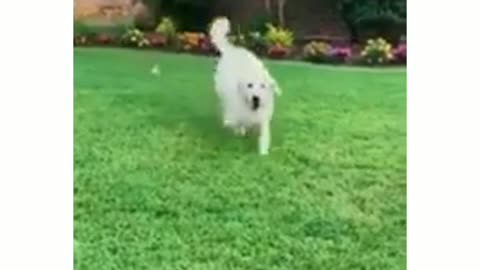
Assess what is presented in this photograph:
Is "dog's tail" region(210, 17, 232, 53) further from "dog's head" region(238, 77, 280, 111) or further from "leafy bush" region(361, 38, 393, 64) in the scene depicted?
"leafy bush" region(361, 38, 393, 64)

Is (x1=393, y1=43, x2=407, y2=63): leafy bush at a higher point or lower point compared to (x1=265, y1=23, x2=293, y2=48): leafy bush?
lower

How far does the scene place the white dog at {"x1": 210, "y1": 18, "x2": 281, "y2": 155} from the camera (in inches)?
84.7

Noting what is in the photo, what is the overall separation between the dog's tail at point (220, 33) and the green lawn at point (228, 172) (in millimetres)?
46

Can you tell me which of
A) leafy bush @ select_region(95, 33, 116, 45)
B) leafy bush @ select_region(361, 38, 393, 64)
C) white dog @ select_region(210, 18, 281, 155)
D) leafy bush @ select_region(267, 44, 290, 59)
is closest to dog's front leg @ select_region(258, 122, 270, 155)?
white dog @ select_region(210, 18, 281, 155)

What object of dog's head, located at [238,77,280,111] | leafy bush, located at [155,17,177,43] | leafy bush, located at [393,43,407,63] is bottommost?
dog's head, located at [238,77,280,111]

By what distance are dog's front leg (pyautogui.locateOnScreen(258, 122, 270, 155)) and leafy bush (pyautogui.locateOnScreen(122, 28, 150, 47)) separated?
0.31m

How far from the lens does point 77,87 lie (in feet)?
7.17

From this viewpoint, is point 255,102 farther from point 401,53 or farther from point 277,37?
point 401,53

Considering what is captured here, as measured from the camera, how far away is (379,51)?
7.02 ft

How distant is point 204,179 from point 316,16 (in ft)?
1.40

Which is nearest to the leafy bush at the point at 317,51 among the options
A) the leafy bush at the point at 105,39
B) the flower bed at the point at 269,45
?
the flower bed at the point at 269,45

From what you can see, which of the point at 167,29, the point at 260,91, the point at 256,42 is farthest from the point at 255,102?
the point at 167,29

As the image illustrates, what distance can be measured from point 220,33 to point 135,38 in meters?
0.19

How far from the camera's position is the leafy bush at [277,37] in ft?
7.06
